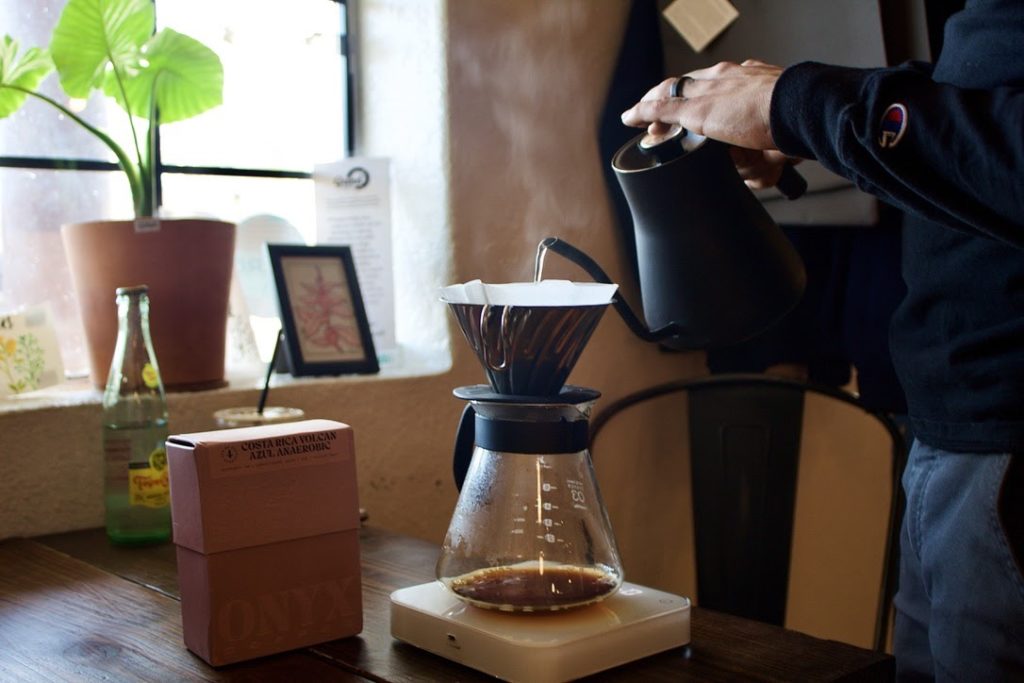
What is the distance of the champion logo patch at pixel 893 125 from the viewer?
88 cm

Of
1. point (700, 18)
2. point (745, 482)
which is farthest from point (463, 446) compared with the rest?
point (700, 18)

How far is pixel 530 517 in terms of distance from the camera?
2.93 feet

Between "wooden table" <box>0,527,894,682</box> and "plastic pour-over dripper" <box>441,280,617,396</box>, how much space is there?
0.24m

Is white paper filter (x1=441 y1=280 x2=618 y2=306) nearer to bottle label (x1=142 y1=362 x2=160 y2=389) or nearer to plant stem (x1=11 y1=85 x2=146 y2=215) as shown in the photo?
bottle label (x1=142 y1=362 x2=160 y2=389)

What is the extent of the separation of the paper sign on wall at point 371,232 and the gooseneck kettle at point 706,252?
86 cm

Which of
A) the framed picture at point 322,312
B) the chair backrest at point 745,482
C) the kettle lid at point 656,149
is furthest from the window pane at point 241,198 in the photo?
the kettle lid at point 656,149

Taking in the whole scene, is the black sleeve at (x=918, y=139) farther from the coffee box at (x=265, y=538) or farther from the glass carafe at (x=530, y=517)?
the coffee box at (x=265, y=538)

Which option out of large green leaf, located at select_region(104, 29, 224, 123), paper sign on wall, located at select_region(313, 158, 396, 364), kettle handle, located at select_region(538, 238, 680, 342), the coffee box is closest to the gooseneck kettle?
kettle handle, located at select_region(538, 238, 680, 342)

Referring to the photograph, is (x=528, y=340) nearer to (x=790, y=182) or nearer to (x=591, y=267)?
(x=591, y=267)

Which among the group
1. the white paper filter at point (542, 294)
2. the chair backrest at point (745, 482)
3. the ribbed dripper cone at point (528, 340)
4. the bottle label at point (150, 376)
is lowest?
the chair backrest at point (745, 482)

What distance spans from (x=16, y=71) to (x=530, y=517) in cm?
102

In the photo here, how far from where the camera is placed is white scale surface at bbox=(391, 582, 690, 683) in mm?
809

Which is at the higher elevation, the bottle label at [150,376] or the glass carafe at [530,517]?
the bottle label at [150,376]

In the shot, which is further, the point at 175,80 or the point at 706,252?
the point at 175,80
